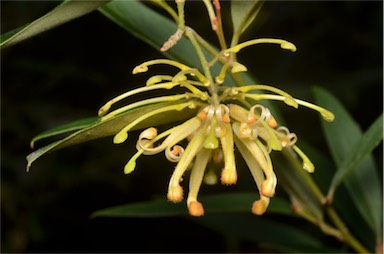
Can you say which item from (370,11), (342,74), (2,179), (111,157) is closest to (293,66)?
(342,74)

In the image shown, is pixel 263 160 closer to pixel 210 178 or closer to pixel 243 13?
pixel 210 178

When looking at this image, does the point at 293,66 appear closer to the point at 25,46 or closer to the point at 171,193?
the point at 25,46

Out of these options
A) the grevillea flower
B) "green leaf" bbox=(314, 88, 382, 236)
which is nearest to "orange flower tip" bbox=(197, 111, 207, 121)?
the grevillea flower

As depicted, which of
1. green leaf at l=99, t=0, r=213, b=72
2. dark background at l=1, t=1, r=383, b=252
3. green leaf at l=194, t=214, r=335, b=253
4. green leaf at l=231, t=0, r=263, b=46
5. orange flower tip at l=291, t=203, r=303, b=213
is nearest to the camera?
green leaf at l=231, t=0, r=263, b=46

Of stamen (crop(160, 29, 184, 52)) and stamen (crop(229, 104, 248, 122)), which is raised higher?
stamen (crop(160, 29, 184, 52))

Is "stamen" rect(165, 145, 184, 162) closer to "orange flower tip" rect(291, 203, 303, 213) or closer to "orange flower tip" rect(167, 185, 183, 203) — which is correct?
"orange flower tip" rect(167, 185, 183, 203)

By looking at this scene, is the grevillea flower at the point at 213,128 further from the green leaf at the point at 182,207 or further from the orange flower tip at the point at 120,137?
the green leaf at the point at 182,207

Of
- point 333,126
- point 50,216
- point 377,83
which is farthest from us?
point 50,216
